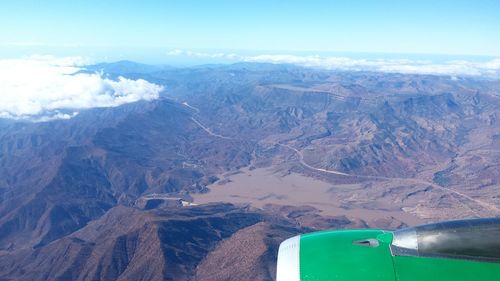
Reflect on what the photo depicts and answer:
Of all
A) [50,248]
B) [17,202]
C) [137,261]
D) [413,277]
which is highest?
[413,277]

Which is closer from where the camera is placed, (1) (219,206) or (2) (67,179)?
(1) (219,206)

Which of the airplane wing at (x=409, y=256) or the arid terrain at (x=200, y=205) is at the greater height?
the airplane wing at (x=409, y=256)

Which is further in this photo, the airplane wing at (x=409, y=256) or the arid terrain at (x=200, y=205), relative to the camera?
the arid terrain at (x=200, y=205)

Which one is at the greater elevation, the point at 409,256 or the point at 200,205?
the point at 409,256

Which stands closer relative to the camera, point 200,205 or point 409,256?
point 409,256

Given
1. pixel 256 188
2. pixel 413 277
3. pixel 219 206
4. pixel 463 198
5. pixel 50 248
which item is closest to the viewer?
pixel 413 277

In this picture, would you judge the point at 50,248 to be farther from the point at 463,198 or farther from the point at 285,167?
the point at 463,198

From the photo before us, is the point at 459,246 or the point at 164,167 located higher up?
the point at 459,246

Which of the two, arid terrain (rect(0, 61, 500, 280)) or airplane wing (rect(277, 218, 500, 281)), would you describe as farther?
arid terrain (rect(0, 61, 500, 280))

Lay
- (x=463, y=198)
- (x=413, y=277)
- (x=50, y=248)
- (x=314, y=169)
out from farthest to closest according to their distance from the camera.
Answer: (x=314, y=169) → (x=463, y=198) → (x=50, y=248) → (x=413, y=277)

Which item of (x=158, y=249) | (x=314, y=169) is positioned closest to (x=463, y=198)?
(x=314, y=169)

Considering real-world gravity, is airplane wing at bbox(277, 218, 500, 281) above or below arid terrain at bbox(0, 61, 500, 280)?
above
